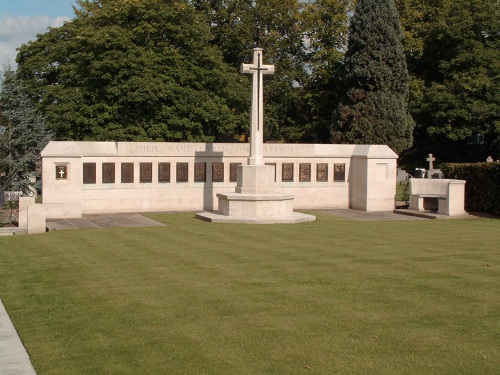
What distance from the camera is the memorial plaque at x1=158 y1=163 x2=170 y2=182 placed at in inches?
953

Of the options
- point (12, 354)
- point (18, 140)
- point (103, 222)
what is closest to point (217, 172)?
point (103, 222)

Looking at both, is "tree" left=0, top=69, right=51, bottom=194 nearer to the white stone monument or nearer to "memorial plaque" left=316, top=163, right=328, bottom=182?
the white stone monument

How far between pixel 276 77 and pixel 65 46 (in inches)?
549

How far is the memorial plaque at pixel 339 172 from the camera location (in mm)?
26547

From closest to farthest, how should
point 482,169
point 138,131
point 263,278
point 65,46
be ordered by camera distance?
1. point 263,278
2. point 482,169
3. point 138,131
4. point 65,46

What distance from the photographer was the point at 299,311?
891cm

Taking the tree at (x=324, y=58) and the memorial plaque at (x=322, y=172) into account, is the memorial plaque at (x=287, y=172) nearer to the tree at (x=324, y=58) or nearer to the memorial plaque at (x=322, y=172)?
the memorial plaque at (x=322, y=172)

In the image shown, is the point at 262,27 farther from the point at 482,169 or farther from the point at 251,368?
the point at 251,368

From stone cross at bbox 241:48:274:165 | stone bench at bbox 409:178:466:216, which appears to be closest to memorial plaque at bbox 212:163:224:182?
stone cross at bbox 241:48:274:165

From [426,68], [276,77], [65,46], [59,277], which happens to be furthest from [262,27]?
[59,277]

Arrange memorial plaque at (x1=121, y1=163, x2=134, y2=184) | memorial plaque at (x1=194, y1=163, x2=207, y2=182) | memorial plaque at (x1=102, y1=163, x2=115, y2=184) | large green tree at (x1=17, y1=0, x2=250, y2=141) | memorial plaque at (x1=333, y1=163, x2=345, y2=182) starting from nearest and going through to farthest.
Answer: memorial plaque at (x1=102, y1=163, x2=115, y2=184), memorial plaque at (x1=121, y1=163, x2=134, y2=184), memorial plaque at (x1=194, y1=163, x2=207, y2=182), memorial plaque at (x1=333, y1=163, x2=345, y2=182), large green tree at (x1=17, y1=0, x2=250, y2=141)

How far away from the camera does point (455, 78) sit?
39.7 meters

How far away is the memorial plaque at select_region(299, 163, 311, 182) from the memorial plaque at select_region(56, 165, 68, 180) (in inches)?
353

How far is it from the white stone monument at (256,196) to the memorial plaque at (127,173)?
3.55 m
